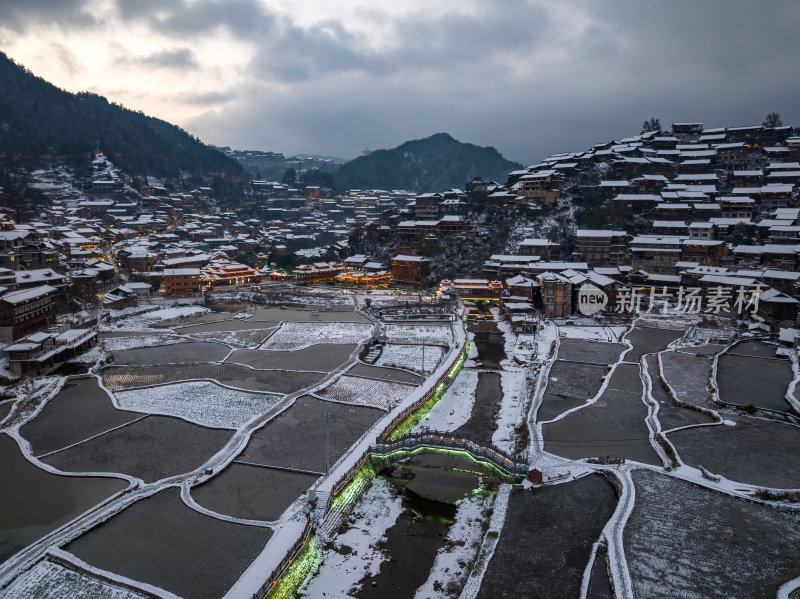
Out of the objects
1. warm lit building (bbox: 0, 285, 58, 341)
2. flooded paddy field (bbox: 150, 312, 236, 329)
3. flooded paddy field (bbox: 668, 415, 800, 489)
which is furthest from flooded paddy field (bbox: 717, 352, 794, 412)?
warm lit building (bbox: 0, 285, 58, 341)

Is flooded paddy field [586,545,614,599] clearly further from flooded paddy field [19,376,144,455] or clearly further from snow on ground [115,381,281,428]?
flooded paddy field [19,376,144,455]

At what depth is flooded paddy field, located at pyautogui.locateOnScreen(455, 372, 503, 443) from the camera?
95.1ft

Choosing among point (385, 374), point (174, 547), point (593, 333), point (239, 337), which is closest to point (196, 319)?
point (239, 337)

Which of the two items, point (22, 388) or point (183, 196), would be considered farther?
point (183, 196)

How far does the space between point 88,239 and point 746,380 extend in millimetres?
94005

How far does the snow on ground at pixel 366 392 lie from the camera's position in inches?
1318

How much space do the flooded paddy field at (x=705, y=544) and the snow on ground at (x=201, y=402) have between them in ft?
74.3

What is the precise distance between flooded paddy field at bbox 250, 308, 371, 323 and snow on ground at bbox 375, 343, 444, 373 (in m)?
12.5

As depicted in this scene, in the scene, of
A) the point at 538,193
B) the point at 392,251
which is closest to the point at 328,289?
the point at 392,251

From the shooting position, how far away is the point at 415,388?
36219mm

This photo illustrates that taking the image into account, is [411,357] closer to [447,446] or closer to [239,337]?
[447,446]

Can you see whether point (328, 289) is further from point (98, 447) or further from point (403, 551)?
point (403, 551)

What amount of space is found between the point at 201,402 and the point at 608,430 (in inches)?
1062

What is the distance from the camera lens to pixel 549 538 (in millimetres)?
18922
